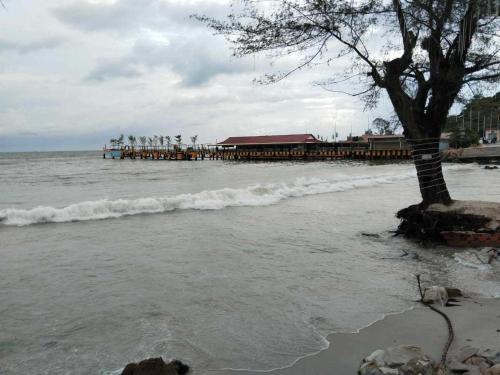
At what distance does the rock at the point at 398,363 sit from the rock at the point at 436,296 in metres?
1.69

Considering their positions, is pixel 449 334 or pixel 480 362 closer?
pixel 480 362

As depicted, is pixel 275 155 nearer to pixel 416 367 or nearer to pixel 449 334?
pixel 449 334

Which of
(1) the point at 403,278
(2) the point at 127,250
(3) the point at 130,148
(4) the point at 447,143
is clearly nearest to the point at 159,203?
(2) the point at 127,250

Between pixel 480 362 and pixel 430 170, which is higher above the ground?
pixel 430 170

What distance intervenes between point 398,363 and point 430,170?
19.8ft

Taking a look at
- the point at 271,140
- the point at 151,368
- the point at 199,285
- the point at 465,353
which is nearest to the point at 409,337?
the point at 465,353

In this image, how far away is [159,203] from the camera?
13188mm

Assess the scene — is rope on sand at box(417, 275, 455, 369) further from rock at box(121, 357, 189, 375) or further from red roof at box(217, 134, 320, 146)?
red roof at box(217, 134, 320, 146)

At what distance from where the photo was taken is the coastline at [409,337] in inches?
133

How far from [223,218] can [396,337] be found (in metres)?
7.75

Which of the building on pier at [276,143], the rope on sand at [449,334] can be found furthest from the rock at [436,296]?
the building on pier at [276,143]

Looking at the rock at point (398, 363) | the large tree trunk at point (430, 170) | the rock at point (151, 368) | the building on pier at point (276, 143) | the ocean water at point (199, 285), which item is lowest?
the ocean water at point (199, 285)

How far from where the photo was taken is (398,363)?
2959mm

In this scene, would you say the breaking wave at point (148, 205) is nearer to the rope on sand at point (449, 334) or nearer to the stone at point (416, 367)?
the rope on sand at point (449, 334)
